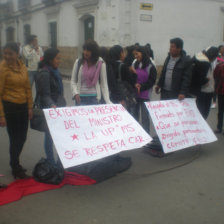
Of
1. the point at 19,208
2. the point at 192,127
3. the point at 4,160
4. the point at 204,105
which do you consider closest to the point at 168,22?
the point at 204,105

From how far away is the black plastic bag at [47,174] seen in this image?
3438 mm

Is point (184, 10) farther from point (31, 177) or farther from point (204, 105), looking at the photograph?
point (31, 177)

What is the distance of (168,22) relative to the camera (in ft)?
47.4

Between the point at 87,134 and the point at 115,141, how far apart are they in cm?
35

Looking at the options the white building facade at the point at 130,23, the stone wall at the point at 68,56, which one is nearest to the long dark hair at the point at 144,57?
the white building facade at the point at 130,23

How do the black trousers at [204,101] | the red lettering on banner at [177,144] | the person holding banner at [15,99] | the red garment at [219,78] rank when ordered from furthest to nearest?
the red garment at [219,78] < the black trousers at [204,101] < the red lettering on banner at [177,144] < the person holding banner at [15,99]

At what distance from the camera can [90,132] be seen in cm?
346

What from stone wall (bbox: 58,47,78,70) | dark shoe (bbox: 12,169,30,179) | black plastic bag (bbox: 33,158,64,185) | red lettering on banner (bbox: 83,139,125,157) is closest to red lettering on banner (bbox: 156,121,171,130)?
red lettering on banner (bbox: 83,139,125,157)

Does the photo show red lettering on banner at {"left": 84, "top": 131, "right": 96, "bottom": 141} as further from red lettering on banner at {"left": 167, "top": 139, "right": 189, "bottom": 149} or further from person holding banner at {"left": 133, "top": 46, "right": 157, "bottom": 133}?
person holding banner at {"left": 133, "top": 46, "right": 157, "bottom": 133}

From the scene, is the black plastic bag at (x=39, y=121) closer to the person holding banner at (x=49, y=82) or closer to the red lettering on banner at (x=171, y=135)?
the person holding banner at (x=49, y=82)

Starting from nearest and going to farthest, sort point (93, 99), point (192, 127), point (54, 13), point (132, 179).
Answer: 1. point (132, 179)
2. point (93, 99)
3. point (192, 127)
4. point (54, 13)

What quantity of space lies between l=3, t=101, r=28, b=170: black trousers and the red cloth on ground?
293 millimetres

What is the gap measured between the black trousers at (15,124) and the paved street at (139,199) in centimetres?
37

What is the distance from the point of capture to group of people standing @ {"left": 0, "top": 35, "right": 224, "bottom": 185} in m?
3.36
